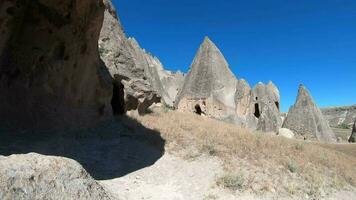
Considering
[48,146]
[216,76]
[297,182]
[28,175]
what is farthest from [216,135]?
[216,76]

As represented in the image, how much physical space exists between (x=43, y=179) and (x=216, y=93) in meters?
22.2

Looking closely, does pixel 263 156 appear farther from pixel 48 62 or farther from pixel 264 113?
pixel 264 113

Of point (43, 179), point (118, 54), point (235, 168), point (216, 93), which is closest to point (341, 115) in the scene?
point (216, 93)

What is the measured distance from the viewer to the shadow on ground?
26.7ft

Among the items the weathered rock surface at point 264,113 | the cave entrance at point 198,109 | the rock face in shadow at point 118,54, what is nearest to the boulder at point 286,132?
the weathered rock surface at point 264,113

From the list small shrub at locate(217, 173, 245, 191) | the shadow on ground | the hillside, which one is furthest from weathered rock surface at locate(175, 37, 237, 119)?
small shrub at locate(217, 173, 245, 191)

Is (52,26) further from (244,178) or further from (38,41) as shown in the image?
(244,178)

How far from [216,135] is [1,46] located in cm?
630

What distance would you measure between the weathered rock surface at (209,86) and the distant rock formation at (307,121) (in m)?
Result: 7.00

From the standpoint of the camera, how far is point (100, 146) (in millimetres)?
9727

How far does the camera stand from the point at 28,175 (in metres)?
3.15

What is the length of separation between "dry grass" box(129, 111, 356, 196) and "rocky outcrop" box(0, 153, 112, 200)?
5.32 meters

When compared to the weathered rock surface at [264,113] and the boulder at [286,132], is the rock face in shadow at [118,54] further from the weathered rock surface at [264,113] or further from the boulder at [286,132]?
the boulder at [286,132]

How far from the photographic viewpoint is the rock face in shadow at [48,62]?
8.66 m
